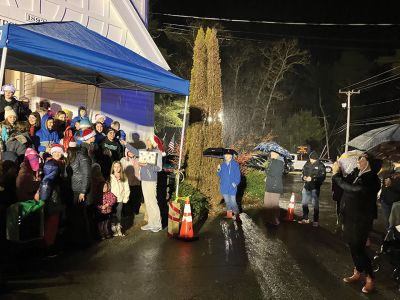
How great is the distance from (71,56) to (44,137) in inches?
80.2

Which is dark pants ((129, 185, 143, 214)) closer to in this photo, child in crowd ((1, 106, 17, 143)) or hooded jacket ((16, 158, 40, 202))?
child in crowd ((1, 106, 17, 143))

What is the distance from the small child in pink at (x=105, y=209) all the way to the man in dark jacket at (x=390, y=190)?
534 cm

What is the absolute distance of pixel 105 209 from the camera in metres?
7.50

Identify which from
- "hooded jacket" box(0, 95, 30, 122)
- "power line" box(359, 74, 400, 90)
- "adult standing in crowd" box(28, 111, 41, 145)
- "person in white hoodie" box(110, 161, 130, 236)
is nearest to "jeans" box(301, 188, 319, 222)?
"person in white hoodie" box(110, 161, 130, 236)

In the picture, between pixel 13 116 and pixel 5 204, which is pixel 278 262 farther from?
pixel 13 116

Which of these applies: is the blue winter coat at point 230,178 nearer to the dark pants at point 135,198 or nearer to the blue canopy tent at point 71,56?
the dark pants at point 135,198

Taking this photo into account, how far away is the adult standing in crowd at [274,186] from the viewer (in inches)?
386

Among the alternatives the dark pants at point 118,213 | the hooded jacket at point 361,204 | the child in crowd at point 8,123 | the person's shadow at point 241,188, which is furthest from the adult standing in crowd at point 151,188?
the person's shadow at point 241,188

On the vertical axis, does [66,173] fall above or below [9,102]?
below

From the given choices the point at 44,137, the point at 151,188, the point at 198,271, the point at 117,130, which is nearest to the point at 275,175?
the point at 151,188

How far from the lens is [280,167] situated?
32.3 ft

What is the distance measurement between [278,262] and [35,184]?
3.97 metres

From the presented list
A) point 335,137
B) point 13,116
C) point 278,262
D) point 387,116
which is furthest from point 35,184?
point 335,137

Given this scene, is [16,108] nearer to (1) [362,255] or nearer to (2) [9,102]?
(2) [9,102]
